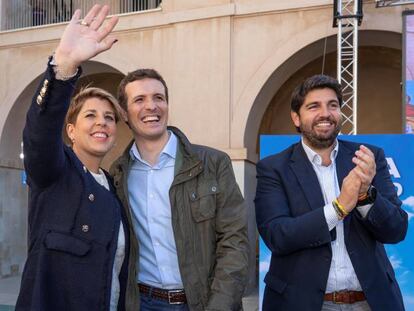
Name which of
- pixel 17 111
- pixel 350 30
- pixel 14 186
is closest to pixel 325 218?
pixel 350 30

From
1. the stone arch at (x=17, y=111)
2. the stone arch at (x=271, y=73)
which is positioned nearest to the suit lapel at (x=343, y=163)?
the stone arch at (x=271, y=73)

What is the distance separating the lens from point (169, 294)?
8.23 feet

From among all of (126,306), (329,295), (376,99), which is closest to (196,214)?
(126,306)

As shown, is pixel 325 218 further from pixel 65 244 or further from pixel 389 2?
pixel 389 2

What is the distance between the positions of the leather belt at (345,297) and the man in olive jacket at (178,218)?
1.37 feet

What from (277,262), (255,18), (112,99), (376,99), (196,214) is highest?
(255,18)

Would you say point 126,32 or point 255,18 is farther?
point 126,32

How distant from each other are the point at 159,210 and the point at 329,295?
917 millimetres

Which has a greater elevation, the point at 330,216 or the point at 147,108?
the point at 147,108

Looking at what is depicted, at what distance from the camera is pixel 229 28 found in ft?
32.4

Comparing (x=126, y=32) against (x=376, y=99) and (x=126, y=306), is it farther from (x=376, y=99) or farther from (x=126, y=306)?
(x=126, y=306)

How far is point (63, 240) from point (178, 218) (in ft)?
1.87

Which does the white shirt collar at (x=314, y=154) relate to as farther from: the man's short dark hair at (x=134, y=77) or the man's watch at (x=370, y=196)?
the man's short dark hair at (x=134, y=77)

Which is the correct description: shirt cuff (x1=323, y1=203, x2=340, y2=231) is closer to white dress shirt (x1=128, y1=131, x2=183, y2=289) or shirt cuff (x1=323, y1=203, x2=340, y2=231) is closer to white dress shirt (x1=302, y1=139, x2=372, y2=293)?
white dress shirt (x1=302, y1=139, x2=372, y2=293)
